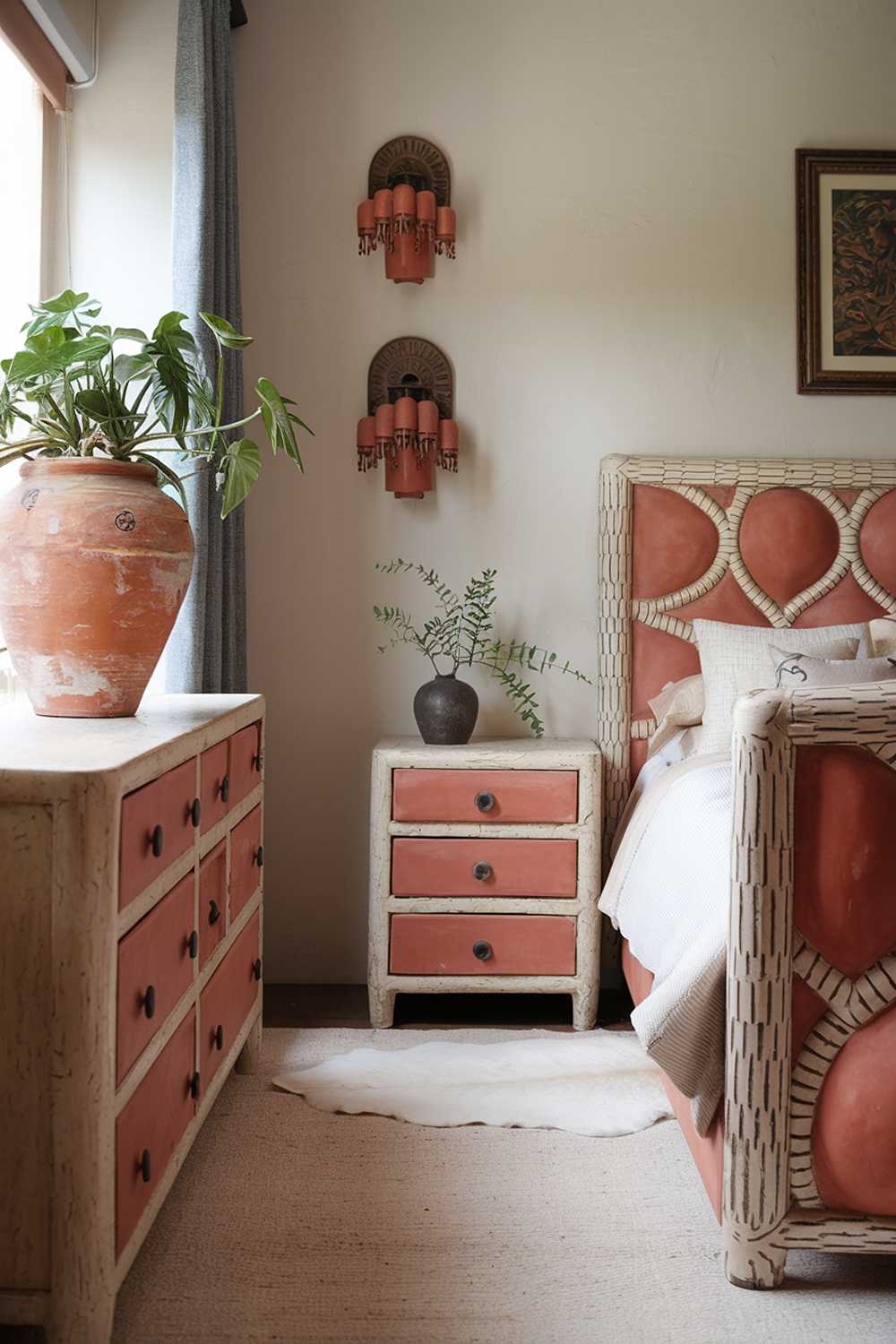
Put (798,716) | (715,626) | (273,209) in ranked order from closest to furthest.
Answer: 1. (798,716)
2. (715,626)
3. (273,209)

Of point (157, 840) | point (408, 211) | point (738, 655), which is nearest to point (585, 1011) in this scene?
point (738, 655)

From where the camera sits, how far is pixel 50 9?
210 cm

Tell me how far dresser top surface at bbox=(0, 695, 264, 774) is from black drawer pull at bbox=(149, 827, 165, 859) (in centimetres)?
12

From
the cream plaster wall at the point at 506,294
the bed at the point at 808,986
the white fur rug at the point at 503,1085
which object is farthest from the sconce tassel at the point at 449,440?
the bed at the point at 808,986

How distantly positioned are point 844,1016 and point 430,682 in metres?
1.50

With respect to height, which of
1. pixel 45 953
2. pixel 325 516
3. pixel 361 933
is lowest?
pixel 361 933

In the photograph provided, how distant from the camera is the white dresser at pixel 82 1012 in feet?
4.04

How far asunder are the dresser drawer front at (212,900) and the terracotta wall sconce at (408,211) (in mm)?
1759

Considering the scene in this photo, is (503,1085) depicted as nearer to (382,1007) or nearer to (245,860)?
(382,1007)

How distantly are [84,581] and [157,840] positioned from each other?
48 centimetres

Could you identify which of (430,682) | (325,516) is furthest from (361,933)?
(325,516)

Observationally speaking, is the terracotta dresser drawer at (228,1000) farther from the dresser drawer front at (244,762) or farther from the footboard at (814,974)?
the footboard at (814,974)

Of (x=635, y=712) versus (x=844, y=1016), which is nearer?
(x=844, y=1016)

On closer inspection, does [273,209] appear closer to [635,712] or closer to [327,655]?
[327,655]
